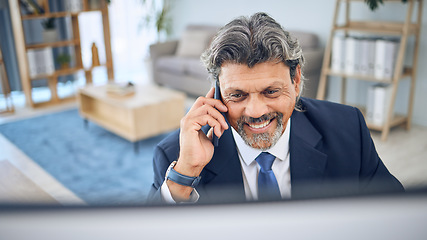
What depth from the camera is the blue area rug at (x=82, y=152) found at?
2820mm

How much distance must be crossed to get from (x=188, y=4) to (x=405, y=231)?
5.65 meters

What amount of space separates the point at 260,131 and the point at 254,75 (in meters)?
0.14

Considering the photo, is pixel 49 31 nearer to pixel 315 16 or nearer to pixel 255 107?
pixel 315 16

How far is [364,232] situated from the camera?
0.82 ft

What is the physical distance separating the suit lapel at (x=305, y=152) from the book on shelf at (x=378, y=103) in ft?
8.66

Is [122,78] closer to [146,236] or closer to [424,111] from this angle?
[424,111]

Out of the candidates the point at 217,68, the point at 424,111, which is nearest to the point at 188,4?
the point at 424,111

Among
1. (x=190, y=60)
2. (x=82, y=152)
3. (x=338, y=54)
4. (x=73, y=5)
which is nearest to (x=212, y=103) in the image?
(x=82, y=152)

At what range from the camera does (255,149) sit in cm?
104

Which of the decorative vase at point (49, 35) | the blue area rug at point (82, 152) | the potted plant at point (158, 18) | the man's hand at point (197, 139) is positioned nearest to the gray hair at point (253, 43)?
the man's hand at point (197, 139)

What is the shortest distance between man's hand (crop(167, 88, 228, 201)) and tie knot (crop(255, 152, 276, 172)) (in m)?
0.14

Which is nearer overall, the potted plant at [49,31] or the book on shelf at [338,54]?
the book on shelf at [338,54]

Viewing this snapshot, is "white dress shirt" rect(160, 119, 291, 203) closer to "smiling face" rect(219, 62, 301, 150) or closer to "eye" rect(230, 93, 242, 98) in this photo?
"smiling face" rect(219, 62, 301, 150)

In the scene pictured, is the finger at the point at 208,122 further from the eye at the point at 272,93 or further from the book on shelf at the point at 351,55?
the book on shelf at the point at 351,55
